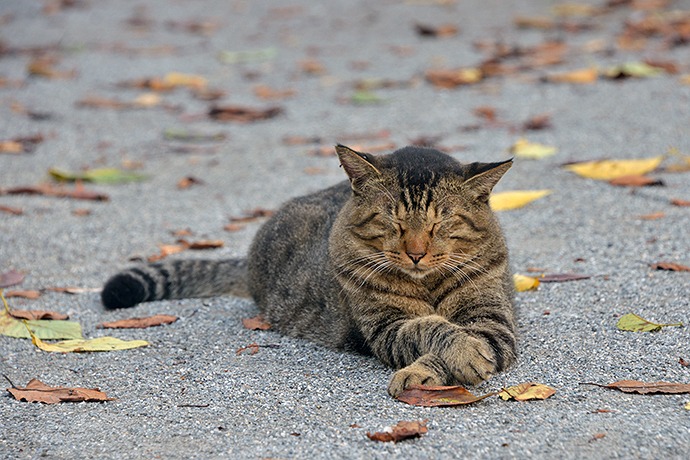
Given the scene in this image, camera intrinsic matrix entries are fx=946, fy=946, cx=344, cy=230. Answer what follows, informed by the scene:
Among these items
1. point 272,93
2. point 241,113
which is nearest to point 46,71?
point 272,93

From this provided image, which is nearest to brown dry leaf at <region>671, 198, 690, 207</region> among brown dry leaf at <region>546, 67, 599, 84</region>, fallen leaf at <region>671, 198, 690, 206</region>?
fallen leaf at <region>671, 198, 690, 206</region>

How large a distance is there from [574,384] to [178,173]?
4.67 meters

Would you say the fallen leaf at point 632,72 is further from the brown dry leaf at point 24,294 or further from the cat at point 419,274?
the brown dry leaf at point 24,294

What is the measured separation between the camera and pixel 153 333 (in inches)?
175

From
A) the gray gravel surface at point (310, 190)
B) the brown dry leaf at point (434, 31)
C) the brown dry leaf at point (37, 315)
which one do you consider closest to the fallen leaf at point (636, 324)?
the gray gravel surface at point (310, 190)

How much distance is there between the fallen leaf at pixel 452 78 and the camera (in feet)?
31.5

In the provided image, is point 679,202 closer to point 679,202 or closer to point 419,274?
point 679,202

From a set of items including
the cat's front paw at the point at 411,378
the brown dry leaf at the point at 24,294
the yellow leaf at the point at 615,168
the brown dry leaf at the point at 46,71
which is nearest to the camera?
the cat's front paw at the point at 411,378

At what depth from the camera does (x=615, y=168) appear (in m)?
6.38

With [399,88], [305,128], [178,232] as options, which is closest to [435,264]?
[178,232]

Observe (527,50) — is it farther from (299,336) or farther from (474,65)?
(299,336)

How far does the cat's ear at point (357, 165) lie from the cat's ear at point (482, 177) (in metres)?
0.39

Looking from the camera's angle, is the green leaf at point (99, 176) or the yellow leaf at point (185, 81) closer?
the green leaf at point (99, 176)

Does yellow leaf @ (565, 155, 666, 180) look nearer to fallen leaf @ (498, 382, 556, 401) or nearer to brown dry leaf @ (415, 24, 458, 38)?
fallen leaf @ (498, 382, 556, 401)
